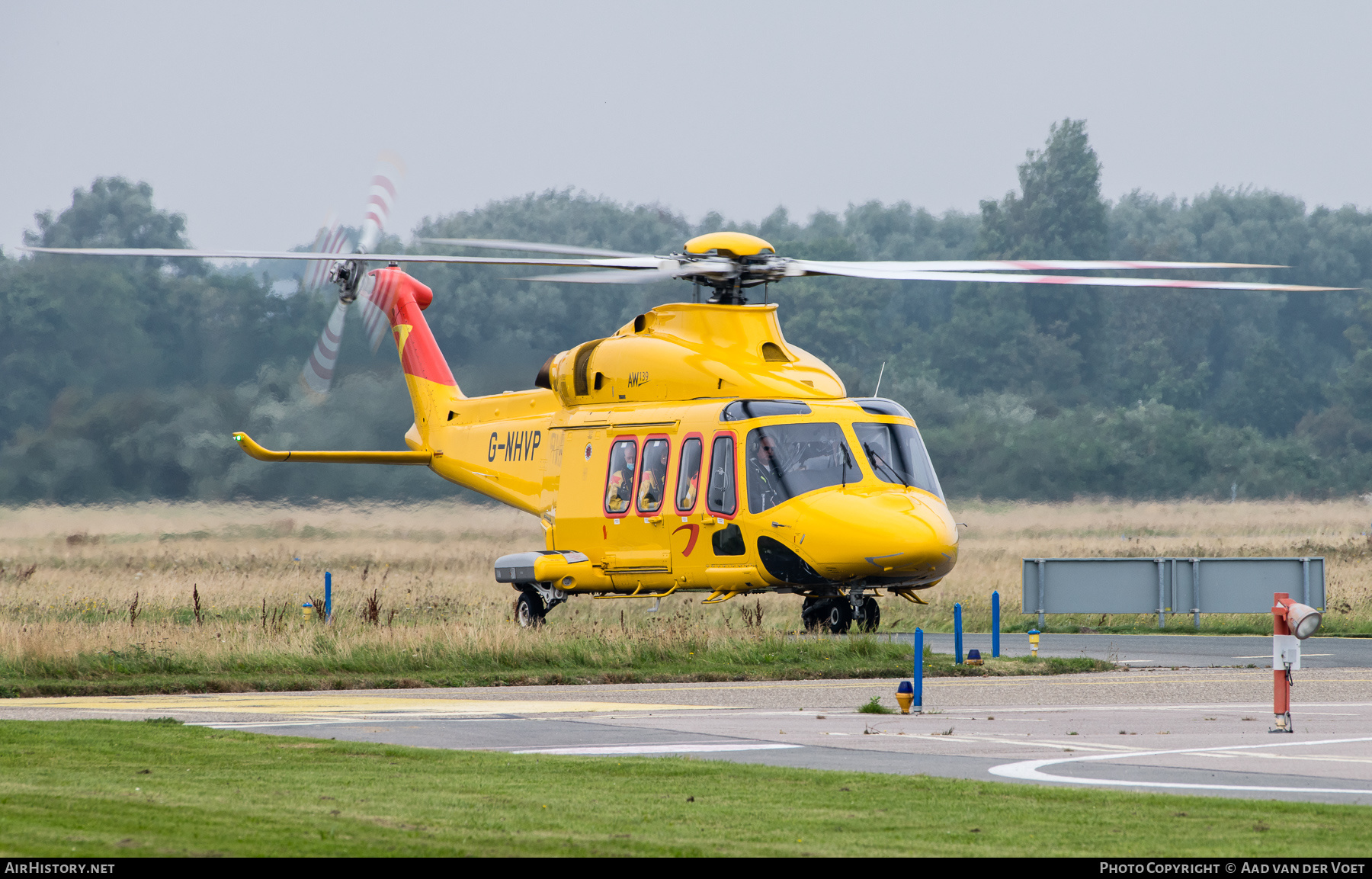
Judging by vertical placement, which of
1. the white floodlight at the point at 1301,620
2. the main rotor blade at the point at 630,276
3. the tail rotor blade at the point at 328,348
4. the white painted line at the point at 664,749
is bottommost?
the white painted line at the point at 664,749

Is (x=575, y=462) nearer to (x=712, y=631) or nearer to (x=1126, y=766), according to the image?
(x=712, y=631)

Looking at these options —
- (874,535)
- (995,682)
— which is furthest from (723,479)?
(995,682)

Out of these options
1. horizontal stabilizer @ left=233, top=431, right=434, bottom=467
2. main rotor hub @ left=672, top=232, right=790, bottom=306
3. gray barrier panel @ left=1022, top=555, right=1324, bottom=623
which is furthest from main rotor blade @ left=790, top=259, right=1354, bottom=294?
horizontal stabilizer @ left=233, top=431, right=434, bottom=467

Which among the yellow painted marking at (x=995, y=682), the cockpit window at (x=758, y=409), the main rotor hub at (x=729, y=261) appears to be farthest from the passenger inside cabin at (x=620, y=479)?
the yellow painted marking at (x=995, y=682)

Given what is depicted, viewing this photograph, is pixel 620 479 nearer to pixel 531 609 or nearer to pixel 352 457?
pixel 531 609

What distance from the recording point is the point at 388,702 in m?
16.5

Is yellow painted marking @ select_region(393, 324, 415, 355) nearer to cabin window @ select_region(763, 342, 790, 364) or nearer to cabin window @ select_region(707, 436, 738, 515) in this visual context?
cabin window @ select_region(763, 342, 790, 364)

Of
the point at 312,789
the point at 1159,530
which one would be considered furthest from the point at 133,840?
the point at 1159,530

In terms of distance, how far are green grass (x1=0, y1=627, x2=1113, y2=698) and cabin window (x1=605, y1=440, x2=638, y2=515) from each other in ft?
8.40

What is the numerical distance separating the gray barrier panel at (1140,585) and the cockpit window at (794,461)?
6713 millimetres

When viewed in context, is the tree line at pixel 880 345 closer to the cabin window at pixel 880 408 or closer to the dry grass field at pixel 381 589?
the dry grass field at pixel 381 589

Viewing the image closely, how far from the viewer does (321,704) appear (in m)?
16.2

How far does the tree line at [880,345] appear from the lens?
127 ft

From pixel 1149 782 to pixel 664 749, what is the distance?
136 inches
